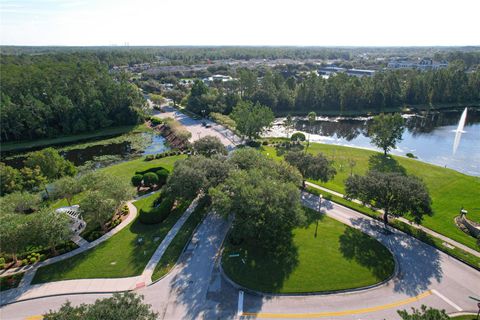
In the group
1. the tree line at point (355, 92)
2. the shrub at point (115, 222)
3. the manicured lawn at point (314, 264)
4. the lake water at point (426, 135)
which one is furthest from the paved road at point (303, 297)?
the tree line at point (355, 92)

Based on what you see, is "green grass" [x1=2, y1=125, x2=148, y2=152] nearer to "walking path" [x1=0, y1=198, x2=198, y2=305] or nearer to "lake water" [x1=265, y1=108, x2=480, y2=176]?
"lake water" [x1=265, y1=108, x2=480, y2=176]

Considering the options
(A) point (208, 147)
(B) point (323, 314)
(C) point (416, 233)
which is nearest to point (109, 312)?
(B) point (323, 314)

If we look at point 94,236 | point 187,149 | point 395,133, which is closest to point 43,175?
point 94,236

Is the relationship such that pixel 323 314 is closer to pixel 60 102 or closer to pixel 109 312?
pixel 109 312

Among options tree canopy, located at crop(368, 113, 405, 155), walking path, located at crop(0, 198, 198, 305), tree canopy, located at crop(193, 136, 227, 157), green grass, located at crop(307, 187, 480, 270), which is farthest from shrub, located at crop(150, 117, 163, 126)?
walking path, located at crop(0, 198, 198, 305)

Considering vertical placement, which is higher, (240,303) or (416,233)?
(416,233)

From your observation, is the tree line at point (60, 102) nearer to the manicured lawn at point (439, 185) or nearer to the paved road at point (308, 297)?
the manicured lawn at point (439, 185)
